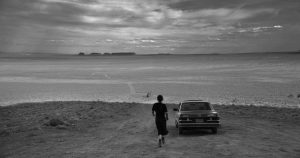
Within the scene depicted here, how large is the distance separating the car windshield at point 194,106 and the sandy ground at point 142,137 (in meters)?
1.28

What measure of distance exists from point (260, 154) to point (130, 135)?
24.7 ft

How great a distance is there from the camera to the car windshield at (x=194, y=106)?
18.7 meters

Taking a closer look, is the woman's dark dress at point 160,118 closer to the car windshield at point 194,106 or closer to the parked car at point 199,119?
the parked car at point 199,119

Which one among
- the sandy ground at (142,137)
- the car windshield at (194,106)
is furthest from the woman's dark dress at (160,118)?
the car windshield at (194,106)

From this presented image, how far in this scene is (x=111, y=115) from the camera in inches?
1112

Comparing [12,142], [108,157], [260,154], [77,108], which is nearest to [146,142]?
[108,157]

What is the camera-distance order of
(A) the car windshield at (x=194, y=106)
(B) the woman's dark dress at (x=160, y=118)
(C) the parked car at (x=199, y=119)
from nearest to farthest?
(B) the woman's dark dress at (x=160, y=118), (C) the parked car at (x=199, y=119), (A) the car windshield at (x=194, y=106)

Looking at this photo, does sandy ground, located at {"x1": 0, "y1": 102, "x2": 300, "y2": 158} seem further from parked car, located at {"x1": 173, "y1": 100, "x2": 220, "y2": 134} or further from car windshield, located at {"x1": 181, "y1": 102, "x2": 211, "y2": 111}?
car windshield, located at {"x1": 181, "y1": 102, "x2": 211, "y2": 111}

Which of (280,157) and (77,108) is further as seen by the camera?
(77,108)

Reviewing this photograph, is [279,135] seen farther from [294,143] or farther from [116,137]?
[116,137]

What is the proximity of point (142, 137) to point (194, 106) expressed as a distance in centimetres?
304

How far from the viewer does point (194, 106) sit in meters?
18.9

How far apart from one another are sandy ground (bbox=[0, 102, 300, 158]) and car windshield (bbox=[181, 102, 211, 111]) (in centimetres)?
128

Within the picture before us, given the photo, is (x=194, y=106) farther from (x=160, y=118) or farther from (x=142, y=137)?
(x=160, y=118)
